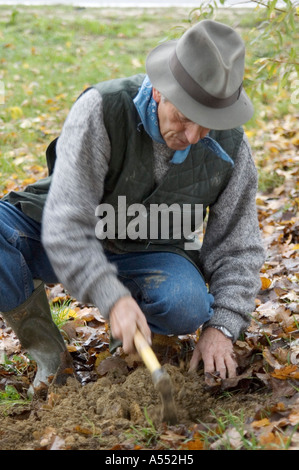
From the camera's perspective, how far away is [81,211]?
2143 millimetres

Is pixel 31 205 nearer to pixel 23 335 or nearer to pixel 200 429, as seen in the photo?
pixel 23 335

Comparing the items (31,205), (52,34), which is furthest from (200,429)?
(52,34)

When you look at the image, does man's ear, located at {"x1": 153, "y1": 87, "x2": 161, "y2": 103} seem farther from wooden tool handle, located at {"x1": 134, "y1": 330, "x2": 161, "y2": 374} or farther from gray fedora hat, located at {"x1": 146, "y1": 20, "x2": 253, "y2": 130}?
wooden tool handle, located at {"x1": 134, "y1": 330, "x2": 161, "y2": 374}

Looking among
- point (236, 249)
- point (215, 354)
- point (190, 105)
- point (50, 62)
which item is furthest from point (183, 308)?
point (50, 62)

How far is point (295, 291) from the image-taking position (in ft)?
10.1

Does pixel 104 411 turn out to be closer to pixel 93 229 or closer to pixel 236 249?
pixel 93 229

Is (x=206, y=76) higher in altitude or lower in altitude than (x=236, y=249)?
higher

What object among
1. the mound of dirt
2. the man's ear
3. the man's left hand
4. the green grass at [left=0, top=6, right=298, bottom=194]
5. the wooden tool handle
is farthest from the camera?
the green grass at [left=0, top=6, right=298, bottom=194]

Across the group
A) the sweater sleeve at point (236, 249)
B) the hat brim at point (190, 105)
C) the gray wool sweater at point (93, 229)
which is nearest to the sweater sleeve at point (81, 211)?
the gray wool sweater at point (93, 229)

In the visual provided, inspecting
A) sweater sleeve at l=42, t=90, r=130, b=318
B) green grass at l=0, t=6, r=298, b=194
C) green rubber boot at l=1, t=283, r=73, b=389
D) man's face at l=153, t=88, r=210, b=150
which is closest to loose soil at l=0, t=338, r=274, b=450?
green rubber boot at l=1, t=283, r=73, b=389

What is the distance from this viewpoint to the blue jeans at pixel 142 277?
2439mm

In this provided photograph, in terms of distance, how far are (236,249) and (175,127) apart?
0.69 meters

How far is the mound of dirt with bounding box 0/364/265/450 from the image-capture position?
6.75 feet

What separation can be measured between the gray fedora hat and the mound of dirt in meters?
1.01
